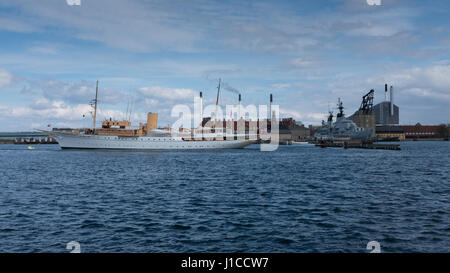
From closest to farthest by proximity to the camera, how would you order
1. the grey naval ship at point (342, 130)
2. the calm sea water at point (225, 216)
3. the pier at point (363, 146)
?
the calm sea water at point (225, 216)
the pier at point (363, 146)
the grey naval ship at point (342, 130)

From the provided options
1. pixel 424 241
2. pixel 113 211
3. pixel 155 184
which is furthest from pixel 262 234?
pixel 155 184

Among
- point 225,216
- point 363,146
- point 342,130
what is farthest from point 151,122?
point 342,130

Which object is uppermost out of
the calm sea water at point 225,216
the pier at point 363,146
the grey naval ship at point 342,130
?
the grey naval ship at point 342,130

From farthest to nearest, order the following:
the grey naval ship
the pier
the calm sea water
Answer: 1. the grey naval ship
2. the pier
3. the calm sea water

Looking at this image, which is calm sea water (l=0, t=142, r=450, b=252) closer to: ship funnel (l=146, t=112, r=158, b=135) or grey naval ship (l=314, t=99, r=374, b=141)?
ship funnel (l=146, t=112, r=158, b=135)

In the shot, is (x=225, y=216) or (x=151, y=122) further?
(x=151, y=122)

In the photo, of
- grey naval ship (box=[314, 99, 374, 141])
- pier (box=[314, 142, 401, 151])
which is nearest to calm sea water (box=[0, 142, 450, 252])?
pier (box=[314, 142, 401, 151])

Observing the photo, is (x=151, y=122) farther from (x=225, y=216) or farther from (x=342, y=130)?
(x=342, y=130)

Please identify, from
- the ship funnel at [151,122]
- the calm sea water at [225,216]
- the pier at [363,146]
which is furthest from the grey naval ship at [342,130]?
the calm sea water at [225,216]

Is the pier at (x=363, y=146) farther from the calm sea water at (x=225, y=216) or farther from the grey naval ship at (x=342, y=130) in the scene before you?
the calm sea water at (x=225, y=216)

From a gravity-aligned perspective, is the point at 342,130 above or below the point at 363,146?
above

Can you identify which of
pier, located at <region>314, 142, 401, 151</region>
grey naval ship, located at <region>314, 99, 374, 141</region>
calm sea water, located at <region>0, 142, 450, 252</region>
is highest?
grey naval ship, located at <region>314, 99, 374, 141</region>

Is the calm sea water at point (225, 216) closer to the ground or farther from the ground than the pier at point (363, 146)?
closer to the ground
